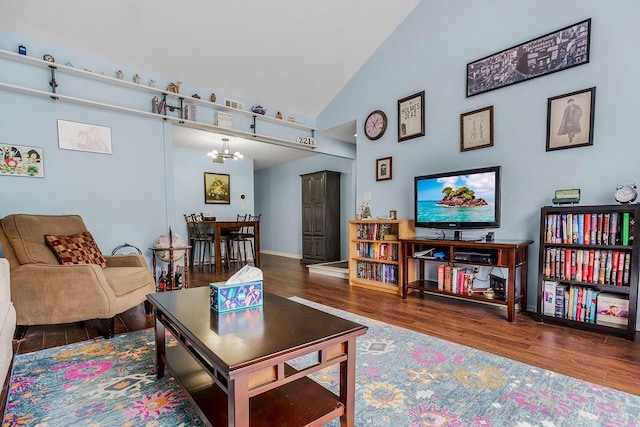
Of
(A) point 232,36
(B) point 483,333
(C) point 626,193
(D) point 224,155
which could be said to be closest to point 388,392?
(B) point 483,333

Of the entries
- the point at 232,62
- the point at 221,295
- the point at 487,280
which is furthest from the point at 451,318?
the point at 232,62

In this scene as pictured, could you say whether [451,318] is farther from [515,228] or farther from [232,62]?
[232,62]

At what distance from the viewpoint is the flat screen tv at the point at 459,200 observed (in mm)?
2953

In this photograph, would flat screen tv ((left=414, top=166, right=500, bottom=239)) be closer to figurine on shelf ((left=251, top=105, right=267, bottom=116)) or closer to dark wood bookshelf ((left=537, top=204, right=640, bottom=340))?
dark wood bookshelf ((left=537, top=204, right=640, bottom=340))

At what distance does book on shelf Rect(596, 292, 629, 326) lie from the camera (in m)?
2.28

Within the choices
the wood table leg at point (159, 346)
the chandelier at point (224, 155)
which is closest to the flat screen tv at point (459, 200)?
the wood table leg at point (159, 346)

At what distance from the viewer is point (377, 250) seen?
3873 mm

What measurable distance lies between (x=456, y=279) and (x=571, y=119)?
176 cm

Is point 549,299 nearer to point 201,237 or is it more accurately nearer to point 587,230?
point 587,230

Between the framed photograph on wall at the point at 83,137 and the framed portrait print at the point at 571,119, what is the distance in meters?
4.49

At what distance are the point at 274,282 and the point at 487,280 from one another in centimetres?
266

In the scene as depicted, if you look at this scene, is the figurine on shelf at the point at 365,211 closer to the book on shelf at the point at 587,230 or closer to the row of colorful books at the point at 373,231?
the row of colorful books at the point at 373,231

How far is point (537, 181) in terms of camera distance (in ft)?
9.45

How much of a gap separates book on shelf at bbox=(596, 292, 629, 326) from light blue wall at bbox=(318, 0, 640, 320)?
21.6 inches
